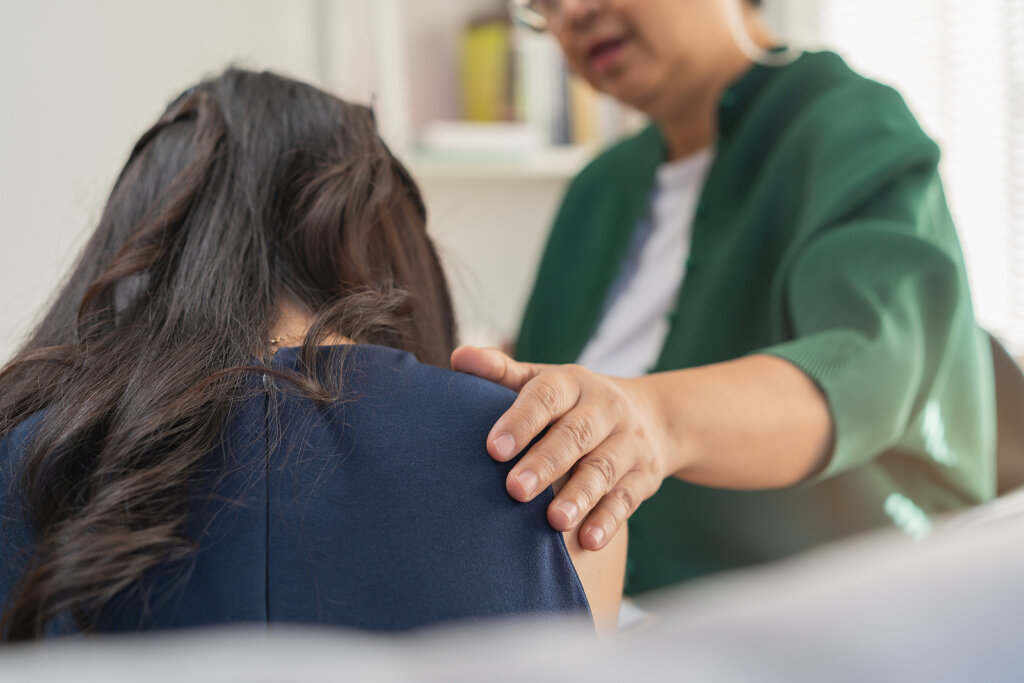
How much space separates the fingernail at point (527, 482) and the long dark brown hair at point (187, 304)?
14 centimetres

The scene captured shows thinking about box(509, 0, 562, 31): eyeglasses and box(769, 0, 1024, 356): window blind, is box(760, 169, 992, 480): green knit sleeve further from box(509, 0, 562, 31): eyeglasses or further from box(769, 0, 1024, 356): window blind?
box(769, 0, 1024, 356): window blind

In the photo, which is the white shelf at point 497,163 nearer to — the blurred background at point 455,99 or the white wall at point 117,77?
the blurred background at point 455,99

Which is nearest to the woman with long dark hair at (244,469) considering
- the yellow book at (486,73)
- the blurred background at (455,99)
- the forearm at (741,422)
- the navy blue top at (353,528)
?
the navy blue top at (353,528)

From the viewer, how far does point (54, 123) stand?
1688 mm

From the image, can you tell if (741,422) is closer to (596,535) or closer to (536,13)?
(596,535)

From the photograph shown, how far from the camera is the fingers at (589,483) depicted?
0.51 meters

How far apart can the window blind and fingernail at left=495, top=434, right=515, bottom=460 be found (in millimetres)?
1576

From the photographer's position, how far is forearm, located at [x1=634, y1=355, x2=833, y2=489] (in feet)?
2.18

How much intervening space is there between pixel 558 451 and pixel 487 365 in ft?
0.30

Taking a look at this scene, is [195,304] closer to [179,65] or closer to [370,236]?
[370,236]

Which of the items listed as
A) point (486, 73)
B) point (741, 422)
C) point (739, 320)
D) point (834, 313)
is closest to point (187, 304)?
point (741, 422)

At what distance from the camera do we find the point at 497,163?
82.7 inches

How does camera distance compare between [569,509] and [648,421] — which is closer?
[569,509]

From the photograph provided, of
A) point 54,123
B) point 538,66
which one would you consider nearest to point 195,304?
point 54,123
